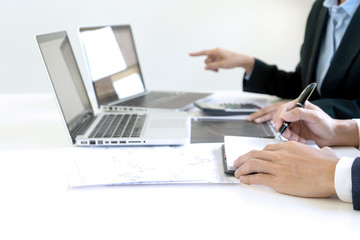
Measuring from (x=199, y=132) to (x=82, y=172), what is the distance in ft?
1.26

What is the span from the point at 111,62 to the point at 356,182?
98 centimetres

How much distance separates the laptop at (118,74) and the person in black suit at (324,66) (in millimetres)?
190

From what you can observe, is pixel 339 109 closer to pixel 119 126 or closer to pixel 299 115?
pixel 299 115

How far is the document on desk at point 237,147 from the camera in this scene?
88cm

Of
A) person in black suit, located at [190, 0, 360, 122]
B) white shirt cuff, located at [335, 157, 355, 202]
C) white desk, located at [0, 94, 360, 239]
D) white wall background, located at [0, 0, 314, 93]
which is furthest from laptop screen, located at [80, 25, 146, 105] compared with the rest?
white wall background, located at [0, 0, 314, 93]

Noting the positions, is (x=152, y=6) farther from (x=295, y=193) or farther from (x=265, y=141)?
(x=295, y=193)

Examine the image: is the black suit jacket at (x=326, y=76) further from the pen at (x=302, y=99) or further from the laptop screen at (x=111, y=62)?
the laptop screen at (x=111, y=62)

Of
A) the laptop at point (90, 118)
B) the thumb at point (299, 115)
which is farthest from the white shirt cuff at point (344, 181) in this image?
the laptop at point (90, 118)

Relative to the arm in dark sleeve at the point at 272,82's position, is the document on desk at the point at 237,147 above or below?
above

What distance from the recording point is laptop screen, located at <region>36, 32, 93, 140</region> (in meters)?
1.07

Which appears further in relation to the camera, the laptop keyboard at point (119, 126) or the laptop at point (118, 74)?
the laptop at point (118, 74)

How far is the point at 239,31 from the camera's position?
2.97 metres

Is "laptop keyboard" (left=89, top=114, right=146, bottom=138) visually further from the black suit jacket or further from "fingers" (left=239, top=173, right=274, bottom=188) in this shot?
the black suit jacket

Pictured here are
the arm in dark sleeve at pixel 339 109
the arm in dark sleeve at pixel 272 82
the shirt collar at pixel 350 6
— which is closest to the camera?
the arm in dark sleeve at pixel 339 109
